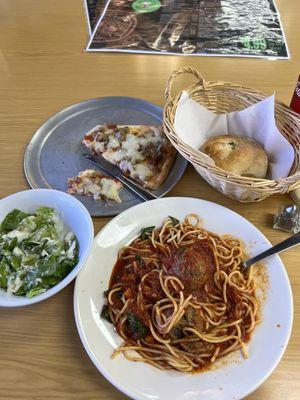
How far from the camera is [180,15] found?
68.8 inches

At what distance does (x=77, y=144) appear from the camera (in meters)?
1.27

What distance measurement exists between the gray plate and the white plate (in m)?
0.13

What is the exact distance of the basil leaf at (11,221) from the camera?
36.5 inches

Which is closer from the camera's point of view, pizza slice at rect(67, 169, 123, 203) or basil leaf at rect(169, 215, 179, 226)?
basil leaf at rect(169, 215, 179, 226)

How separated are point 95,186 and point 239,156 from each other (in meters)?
0.43

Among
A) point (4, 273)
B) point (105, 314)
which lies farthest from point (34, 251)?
point (105, 314)

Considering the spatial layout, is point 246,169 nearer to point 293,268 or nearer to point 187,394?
point 293,268

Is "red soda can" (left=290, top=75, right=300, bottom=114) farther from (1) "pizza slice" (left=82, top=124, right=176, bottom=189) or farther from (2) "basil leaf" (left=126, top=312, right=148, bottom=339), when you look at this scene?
(2) "basil leaf" (left=126, top=312, right=148, bottom=339)

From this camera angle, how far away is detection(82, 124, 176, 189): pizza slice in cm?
115

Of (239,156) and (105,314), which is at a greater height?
(239,156)

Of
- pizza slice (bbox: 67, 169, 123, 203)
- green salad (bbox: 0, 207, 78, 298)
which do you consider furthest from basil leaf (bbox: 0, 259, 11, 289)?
pizza slice (bbox: 67, 169, 123, 203)

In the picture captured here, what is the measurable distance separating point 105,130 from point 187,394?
86 cm

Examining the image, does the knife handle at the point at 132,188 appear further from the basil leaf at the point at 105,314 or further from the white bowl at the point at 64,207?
the basil leaf at the point at 105,314

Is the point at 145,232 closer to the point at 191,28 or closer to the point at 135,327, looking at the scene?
the point at 135,327
